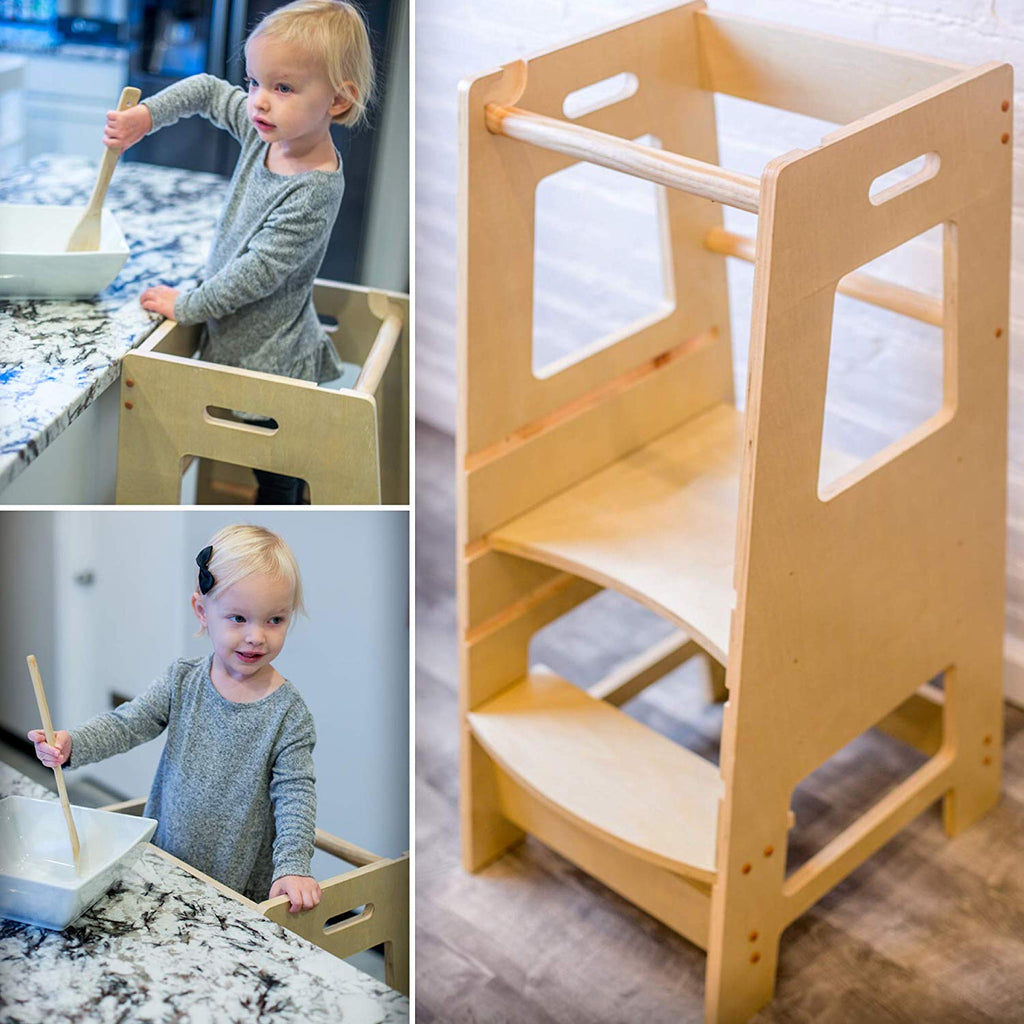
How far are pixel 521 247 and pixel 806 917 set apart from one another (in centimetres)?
83

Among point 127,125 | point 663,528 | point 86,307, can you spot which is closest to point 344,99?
point 127,125

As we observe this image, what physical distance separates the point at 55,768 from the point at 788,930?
1069 mm

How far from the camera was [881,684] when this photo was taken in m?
1.35

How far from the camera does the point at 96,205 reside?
2.80ft

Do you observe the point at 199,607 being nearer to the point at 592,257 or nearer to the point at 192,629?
the point at 192,629

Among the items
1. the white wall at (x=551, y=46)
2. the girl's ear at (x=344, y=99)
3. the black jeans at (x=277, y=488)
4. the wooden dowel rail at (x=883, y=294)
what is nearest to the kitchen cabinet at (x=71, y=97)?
the girl's ear at (x=344, y=99)

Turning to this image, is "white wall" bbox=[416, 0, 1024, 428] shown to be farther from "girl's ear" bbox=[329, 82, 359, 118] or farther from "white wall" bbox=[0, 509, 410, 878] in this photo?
"white wall" bbox=[0, 509, 410, 878]

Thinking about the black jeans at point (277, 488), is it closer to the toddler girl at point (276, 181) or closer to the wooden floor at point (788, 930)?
the toddler girl at point (276, 181)

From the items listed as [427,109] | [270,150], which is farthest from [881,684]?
[427,109]

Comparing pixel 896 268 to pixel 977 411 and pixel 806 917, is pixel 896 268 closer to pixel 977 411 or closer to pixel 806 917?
pixel 977 411

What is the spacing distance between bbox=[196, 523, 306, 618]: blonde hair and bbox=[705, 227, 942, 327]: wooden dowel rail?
790mm

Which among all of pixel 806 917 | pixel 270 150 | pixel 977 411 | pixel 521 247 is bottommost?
pixel 806 917

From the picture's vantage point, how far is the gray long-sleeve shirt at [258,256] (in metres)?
0.76

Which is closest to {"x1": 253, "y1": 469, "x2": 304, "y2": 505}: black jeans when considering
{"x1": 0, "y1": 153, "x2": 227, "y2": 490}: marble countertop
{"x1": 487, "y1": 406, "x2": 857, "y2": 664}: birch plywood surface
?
{"x1": 0, "y1": 153, "x2": 227, "y2": 490}: marble countertop
